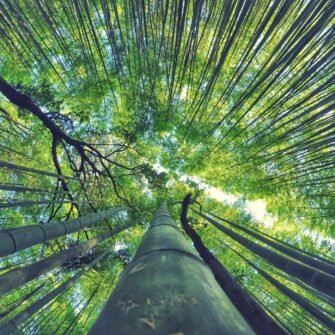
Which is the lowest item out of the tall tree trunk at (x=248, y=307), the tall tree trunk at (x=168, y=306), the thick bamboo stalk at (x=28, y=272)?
the tall tree trunk at (x=248, y=307)

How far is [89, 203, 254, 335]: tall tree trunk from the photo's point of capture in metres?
0.51

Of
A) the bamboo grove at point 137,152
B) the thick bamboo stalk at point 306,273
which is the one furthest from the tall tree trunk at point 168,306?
the bamboo grove at point 137,152

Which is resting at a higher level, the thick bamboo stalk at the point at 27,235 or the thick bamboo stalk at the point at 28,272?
the thick bamboo stalk at the point at 27,235

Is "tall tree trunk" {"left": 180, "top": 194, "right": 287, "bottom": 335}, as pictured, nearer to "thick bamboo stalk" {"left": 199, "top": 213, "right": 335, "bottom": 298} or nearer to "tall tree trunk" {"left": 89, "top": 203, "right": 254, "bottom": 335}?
"thick bamboo stalk" {"left": 199, "top": 213, "right": 335, "bottom": 298}

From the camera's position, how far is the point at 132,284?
0.71 m

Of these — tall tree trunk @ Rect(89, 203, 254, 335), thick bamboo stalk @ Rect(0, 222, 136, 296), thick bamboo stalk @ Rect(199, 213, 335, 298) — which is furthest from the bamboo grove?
tall tree trunk @ Rect(89, 203, 254, 335)

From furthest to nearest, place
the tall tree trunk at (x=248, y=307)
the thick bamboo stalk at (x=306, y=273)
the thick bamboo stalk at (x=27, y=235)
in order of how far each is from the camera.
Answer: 1. the tall tree trunk at (x=248, y=307)
2. the thick bamboo stalk at (x=27, y=235)
3. the thick bamboo stalk at (x=306, y=273)

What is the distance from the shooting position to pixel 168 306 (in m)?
0.56

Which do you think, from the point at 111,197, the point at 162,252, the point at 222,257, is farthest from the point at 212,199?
the point at 162,252

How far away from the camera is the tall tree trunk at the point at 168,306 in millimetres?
513

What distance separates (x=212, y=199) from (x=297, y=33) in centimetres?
745

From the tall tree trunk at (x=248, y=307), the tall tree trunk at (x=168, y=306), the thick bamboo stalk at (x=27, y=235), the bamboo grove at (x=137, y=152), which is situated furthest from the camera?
the bamboo grove at (x=137, y=152)

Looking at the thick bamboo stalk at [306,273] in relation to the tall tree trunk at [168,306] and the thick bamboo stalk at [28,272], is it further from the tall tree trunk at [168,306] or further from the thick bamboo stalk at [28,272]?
the thick bamboo stalk at [28,272]

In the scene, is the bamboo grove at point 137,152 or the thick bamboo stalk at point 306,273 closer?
the thick bamboo stalk at point 306,273
